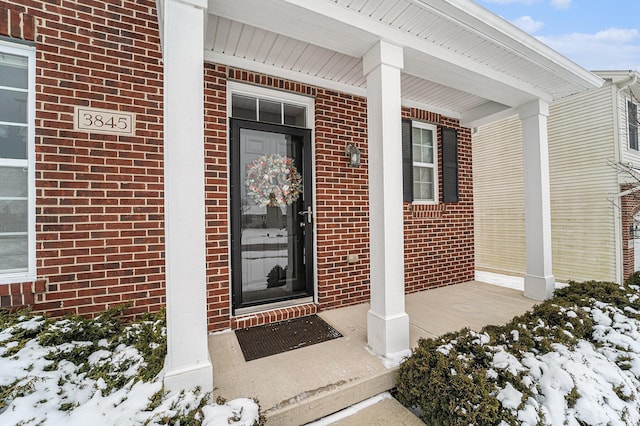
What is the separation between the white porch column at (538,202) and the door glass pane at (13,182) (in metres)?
5.44

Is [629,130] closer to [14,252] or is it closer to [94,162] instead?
[94,162]

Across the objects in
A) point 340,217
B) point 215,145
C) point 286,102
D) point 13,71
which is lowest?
point 340,217

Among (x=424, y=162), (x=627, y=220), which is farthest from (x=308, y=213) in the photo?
(x=627, y=220)

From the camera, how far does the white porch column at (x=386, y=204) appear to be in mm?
2350

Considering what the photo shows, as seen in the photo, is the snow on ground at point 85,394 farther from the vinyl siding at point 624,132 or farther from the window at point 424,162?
the vinyl siding at point 624,132

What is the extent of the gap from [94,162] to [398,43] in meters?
2.76

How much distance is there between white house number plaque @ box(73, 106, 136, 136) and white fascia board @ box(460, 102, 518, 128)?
4650 millimetres

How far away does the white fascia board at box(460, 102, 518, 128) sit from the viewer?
13.3 feet

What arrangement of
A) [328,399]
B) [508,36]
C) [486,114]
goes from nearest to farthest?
[328,399] → [508,36] → [486,114]

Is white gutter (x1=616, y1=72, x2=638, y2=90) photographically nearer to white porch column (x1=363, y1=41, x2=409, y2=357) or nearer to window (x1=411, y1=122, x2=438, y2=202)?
window (x1=411, y1=122, x2=438, y2=202)

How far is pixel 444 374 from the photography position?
5.90ft

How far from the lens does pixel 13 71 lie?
2.14 meters

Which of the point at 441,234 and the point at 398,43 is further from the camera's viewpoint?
the point at 441,234

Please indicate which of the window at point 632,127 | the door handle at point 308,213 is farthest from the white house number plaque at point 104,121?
the window at point 632,127
